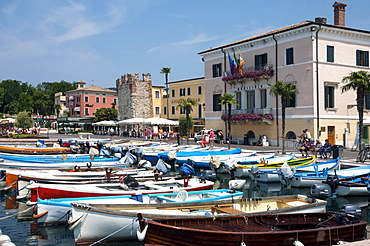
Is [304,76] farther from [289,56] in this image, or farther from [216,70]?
[216,70]

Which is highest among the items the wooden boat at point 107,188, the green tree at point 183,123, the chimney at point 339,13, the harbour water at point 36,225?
the chimney at point 339,13

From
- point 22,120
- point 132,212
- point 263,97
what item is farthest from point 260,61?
point 22,120

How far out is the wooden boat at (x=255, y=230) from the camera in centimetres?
1010

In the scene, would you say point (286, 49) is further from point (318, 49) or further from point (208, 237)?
point (208, 237)

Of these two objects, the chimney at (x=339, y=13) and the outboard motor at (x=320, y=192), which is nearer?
the outboard motor at (x=320, y=192)

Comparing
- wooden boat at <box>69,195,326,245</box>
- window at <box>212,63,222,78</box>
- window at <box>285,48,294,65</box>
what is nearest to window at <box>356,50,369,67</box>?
window at <box>285,48,294,65</box>

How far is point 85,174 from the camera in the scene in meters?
21.2

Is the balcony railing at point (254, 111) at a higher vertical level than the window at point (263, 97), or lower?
lower

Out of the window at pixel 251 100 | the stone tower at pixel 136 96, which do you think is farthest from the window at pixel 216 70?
the stone tower at pixel 136 96

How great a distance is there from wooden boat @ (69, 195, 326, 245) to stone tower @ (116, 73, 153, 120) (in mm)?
59646

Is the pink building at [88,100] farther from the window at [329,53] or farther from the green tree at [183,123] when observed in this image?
the window at [329,53]

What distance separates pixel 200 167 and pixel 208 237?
19060mm

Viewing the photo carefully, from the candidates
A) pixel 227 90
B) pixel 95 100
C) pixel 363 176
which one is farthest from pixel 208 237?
pixel 95 100

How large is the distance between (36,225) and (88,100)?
276 feet
